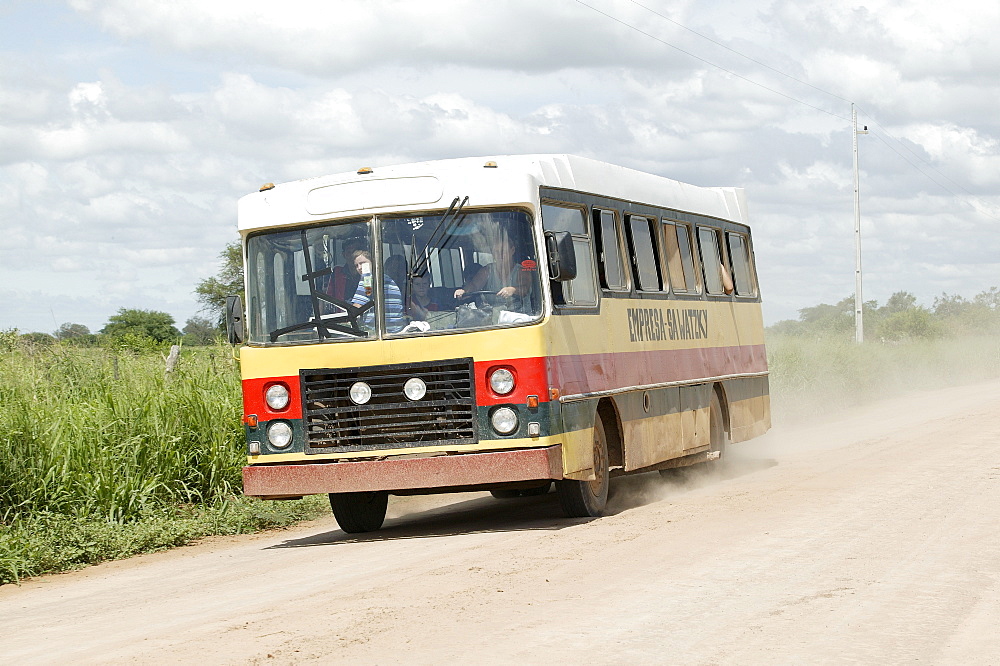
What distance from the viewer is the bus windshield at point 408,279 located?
36.2ft

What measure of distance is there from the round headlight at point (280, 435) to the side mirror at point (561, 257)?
7.99 ft

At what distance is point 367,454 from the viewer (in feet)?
36.1

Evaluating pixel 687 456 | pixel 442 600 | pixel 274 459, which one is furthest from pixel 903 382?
pixel 442 600

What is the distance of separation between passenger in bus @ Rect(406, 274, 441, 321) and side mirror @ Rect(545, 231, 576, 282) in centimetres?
96

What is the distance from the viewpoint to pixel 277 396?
1129 centimetres

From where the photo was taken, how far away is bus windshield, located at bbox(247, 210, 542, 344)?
11023 mm

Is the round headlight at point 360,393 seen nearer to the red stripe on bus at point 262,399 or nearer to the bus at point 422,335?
the bus at point 422,335

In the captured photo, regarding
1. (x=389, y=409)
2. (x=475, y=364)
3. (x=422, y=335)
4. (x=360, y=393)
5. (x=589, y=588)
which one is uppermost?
(x=422, y=335)

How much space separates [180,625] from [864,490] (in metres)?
7.05

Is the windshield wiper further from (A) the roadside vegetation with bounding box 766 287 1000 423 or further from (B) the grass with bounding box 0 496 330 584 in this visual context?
(A) the roadside vegetation with bounding box 766 287 1000 423

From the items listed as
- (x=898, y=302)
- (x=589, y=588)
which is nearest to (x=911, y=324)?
(x=898, y=302)

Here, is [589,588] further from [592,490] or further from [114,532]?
[114,532]

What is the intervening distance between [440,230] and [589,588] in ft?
13.0

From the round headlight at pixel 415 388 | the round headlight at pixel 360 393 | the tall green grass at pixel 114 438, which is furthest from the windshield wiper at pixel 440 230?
the tall green grass at pixel 114 438
